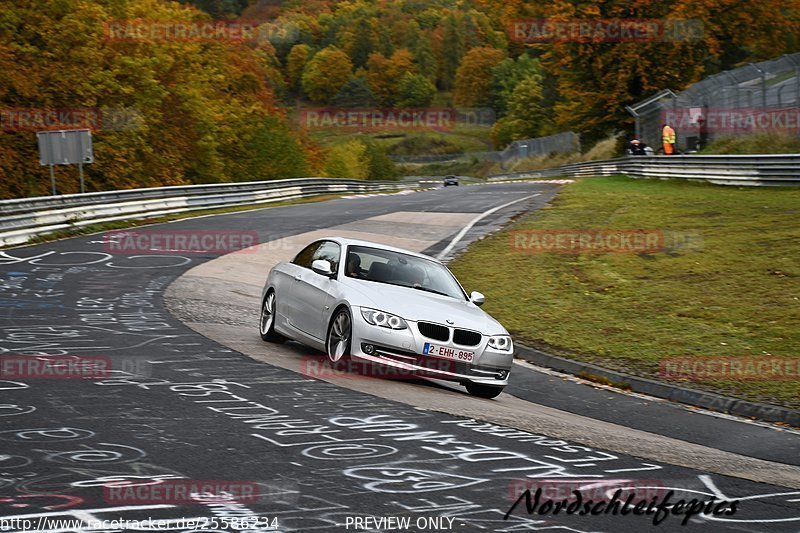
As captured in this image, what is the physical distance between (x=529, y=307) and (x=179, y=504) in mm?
11892

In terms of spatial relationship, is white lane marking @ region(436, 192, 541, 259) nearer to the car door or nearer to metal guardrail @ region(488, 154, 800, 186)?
metal guardrail @ region(488, 154, 800, 186)

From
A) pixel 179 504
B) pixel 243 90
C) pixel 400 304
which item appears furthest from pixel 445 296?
pixel 243 90

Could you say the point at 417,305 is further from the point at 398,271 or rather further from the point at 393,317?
the point at 398,271

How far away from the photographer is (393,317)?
10.9m

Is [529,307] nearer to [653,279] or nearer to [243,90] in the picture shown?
[653,279]

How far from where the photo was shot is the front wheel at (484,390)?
11.2m

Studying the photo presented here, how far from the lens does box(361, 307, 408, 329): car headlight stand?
426 inches

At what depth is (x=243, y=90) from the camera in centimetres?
7681

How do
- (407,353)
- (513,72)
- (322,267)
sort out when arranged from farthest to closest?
(513,72) < (322,267) < (407,353)

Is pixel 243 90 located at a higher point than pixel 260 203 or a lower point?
higher

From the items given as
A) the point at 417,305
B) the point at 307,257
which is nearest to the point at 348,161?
the point at 307,257

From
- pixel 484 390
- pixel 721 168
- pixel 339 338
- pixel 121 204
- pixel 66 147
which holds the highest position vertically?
pixel 66 147

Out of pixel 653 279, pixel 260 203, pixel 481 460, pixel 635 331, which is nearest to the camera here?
pixel 481 460

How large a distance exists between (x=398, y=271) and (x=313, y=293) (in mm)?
1066
